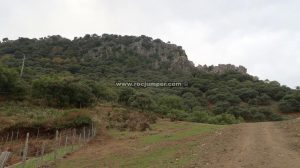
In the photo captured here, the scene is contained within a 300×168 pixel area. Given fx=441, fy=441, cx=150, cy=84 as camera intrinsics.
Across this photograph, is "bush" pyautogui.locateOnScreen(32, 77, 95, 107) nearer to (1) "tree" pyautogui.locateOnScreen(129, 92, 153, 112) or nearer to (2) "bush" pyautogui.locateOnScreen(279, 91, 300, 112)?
(1) "tree" pyautogui.locateOnScreen(129, 92, 153, 112)

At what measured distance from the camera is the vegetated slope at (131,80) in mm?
64062

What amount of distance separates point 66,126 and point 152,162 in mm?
23845

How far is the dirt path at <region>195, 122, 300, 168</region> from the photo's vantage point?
18.0m

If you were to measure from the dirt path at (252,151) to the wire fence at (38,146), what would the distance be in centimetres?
894

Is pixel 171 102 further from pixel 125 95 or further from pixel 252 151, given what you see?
pixel 252 151

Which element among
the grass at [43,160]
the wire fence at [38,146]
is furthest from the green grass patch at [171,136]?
the grass at [43,160]

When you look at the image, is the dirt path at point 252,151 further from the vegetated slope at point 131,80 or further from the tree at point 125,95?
the tree at point 125,95

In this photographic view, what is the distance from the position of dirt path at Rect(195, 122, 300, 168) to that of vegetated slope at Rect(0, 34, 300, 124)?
112 feet

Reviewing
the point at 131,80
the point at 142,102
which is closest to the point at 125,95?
the point at 142,102

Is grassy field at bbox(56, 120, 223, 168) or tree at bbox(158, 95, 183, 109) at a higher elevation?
tree at bbox(158, 95, 183, 109)

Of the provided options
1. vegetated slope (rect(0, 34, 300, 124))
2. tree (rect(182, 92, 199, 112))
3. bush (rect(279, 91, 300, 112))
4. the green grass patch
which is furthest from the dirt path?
bush (rect(279, 91, 300, 112))

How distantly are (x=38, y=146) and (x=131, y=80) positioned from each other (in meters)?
69.9

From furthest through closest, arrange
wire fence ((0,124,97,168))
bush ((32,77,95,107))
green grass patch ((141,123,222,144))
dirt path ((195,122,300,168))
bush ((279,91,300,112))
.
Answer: bush ((279,91,300,112)) → bush ((32,77,95,107)) → green grass patch ((141,123,222,144)) → wire fence ((0,124,97,168)) → dirt path ((195,122,300,168))

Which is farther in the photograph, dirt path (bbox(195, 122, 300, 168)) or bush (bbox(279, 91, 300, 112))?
bush (bbox(279, 91, 300, 112))
